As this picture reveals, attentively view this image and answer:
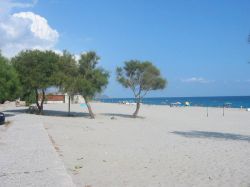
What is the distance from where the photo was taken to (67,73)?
4100 centimetres

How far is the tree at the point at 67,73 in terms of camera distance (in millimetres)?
39619

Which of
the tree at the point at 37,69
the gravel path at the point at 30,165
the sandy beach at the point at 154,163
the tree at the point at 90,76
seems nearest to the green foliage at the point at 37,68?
the tree at the point at 37,69

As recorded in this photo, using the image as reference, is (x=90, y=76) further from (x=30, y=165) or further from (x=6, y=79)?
(x=30, y=165)

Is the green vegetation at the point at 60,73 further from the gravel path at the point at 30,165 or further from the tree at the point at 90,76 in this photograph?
the gravel path at the point at 30,165

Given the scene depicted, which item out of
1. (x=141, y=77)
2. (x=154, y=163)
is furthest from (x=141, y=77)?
(x=154, y=163)

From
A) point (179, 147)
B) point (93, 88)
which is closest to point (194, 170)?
point (179, 147)

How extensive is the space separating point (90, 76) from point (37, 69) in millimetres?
5392

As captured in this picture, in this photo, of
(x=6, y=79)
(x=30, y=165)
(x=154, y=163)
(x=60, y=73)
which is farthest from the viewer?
(x=60, y=73)

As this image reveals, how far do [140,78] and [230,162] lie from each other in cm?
3247

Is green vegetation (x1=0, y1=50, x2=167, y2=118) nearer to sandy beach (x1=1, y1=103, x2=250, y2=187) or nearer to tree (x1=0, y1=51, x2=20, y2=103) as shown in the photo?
tree (x1=0, y1=51, x2=20, y2=103)

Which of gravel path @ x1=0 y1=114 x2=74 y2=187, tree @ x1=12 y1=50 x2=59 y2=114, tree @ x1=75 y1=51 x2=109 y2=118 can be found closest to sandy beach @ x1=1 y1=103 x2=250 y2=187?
gravel path @ x1=0 y1=114 x2=74 y2=187

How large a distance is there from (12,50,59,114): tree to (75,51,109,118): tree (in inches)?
105

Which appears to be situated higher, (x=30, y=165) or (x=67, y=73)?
(x=67, y=73)

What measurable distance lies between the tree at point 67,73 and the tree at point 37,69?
638 millimetres
